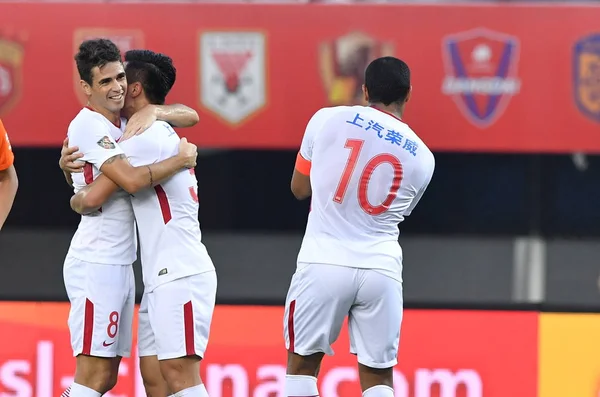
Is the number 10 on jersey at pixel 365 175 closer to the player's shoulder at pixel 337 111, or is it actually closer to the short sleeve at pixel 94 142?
the player's shoulder at pixel 337 111

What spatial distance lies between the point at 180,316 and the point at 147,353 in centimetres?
25

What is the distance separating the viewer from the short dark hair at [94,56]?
3.41 meters

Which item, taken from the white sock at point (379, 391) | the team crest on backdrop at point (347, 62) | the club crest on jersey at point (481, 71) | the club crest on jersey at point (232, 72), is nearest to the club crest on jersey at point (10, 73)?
the club crest on jersey at point (232, 72)

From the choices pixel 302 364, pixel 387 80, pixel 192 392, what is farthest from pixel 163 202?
pixel 387 80

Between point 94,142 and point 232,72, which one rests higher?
point 232,72

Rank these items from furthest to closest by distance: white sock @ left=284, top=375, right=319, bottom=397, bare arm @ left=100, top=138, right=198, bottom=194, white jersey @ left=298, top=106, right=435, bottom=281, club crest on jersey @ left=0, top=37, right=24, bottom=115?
1. club crest on jersey @ left=0, top=37, right=24, bottom=115
2. white sock @ left=284, top=375, right=319, bottom=397
3. white jersey @ left=298, top=106, right=435, bottom=281
4. bare arm @ left=100, top=138, right=198, bottom=194

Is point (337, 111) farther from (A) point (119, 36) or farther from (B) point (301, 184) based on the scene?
(A) point (119, 36)

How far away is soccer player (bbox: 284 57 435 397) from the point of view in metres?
3.58

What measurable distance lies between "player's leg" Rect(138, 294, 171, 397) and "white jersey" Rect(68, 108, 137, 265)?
19 cm

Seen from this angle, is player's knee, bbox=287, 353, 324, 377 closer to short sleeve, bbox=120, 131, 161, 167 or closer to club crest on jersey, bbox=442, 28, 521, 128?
short sleeve, bbox=120, 131, 161, 167

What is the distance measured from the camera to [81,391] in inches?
137

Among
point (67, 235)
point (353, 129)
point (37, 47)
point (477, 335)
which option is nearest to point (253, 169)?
point (67, 235)

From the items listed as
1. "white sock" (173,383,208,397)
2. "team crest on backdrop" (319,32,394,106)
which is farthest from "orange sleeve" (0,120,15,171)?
"team crest on backdrop" (319,32,394,106)

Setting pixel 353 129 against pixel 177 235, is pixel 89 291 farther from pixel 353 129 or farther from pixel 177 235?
pixel 353 129
